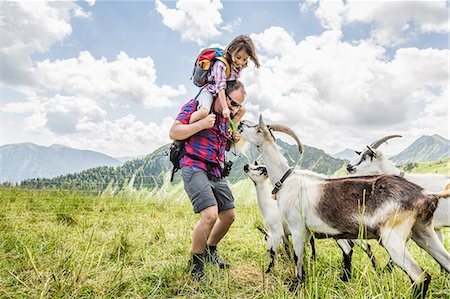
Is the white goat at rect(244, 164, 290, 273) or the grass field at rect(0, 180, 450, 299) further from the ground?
the white goat at rect(244, 164, 290, 273)

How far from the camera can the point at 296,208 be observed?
3371mm

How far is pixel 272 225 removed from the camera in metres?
4.36

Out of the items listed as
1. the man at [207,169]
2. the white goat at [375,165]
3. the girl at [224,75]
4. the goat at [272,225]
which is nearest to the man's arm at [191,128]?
the man at [207,169]

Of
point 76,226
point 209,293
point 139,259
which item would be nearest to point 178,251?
point 139,259

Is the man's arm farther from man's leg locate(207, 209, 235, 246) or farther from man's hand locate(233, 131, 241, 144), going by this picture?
man's leg locate(207, 209, 235, 246)

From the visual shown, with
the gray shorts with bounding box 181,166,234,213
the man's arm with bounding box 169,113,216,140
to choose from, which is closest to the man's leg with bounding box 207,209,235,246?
the gray shorts with bounding box 181,166,234,213

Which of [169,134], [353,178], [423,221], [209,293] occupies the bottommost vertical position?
[209,293]

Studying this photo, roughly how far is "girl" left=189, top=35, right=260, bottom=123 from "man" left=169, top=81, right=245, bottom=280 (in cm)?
10

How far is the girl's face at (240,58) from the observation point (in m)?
3.85

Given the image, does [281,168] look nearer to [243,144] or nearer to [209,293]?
[243,144]

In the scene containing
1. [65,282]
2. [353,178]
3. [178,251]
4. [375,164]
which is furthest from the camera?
[375,164]

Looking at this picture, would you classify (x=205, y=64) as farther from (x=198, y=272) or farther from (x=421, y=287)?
(x=421, y=287)

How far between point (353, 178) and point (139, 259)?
8.91ft

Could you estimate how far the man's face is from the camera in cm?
378
